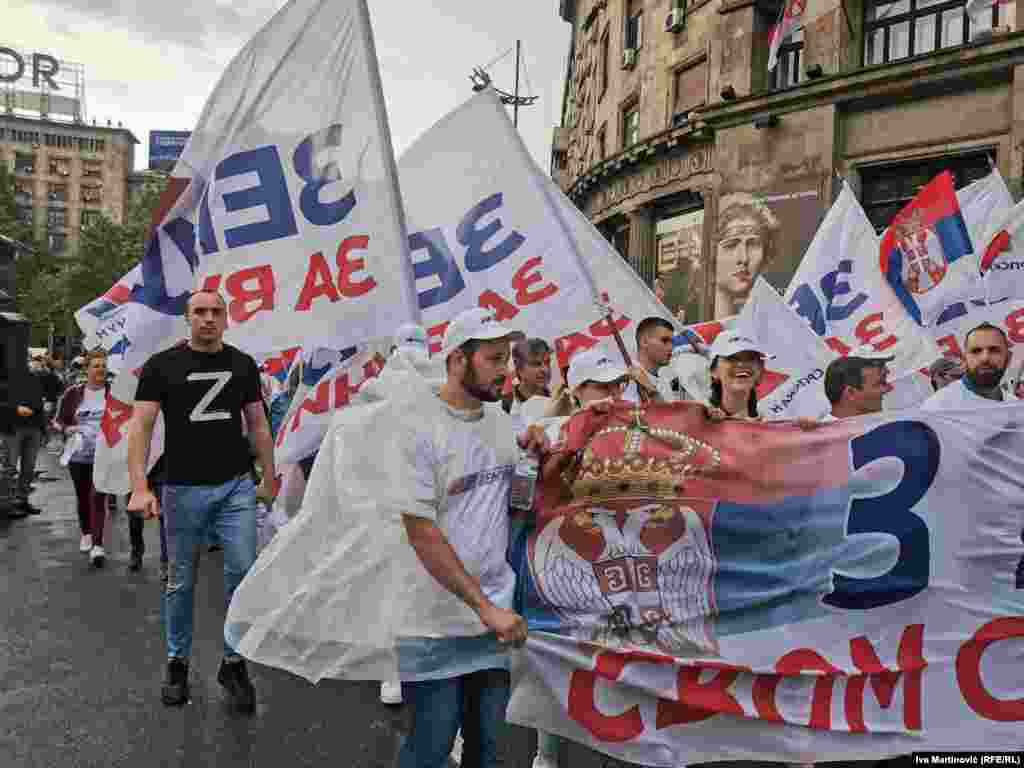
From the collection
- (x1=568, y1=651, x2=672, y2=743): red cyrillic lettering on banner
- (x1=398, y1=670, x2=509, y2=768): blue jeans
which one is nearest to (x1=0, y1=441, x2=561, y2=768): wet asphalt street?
(x1=568, y1=651, x2=672, y2=743): red cyrillic lettering on banner

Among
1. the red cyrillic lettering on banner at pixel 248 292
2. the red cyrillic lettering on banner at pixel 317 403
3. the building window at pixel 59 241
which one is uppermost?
the building window at pixel 59 241

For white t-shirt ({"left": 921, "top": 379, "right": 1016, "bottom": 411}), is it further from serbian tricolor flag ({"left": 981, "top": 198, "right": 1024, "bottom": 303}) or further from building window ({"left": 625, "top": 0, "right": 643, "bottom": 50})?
building window ({"left": 625, "top": 0, "right": 643, "bottom": 50})

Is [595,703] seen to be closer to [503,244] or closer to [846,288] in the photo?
[503,244]

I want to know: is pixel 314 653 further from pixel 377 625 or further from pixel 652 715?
pixel 652 715

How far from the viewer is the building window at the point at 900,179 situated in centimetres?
1731

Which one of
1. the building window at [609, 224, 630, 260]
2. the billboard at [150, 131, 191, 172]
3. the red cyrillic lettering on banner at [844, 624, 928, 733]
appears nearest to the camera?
the red cyrillic lettering on banner at [844, 624, 928, 733]

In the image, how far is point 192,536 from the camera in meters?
4.61

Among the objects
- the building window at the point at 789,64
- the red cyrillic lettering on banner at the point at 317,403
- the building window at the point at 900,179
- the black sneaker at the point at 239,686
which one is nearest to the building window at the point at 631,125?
the building window at the point at 789,64

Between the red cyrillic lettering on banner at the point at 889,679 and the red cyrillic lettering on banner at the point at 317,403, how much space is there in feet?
9.56

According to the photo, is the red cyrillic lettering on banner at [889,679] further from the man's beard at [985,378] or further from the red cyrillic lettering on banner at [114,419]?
the red cyrillic lettering on banner at [114,419]

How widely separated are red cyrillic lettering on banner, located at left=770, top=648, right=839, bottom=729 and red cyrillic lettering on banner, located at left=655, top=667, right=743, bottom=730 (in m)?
0.11

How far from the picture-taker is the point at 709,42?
22.3m

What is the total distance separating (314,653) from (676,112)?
73.5 feet

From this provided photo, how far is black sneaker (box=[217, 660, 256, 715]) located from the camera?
14.7 ft
